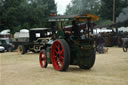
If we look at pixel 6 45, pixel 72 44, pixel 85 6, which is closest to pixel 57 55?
pixel 72 44

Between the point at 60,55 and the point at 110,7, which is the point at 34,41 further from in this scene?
the point at 110,7

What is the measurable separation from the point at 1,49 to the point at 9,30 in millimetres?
13088

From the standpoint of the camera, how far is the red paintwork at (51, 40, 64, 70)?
1066 cm

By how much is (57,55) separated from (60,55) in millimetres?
274

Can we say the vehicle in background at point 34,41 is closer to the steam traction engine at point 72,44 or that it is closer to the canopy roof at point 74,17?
the steam traction engine at point 72,44

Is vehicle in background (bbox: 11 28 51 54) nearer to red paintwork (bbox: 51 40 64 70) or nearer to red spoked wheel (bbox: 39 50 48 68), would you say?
red spoked wheel (bbox: 39 50 48 68)

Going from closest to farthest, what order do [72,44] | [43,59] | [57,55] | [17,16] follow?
[72,44] < [57,55] < [43,59] < [17,16]

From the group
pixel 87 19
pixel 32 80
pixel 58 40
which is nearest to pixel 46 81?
pixel 32 80

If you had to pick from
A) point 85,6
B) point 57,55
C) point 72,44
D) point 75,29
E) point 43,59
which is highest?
point 85,6

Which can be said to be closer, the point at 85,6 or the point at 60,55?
the point at 60,55

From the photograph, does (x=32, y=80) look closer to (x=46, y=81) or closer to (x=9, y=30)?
(x=46, y=81)

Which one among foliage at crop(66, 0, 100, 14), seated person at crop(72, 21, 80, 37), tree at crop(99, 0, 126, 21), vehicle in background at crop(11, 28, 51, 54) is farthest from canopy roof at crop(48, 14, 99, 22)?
foliage at crop(66, 0, 100, 14)

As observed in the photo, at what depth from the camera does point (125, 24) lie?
129 feet

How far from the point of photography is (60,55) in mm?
10711
